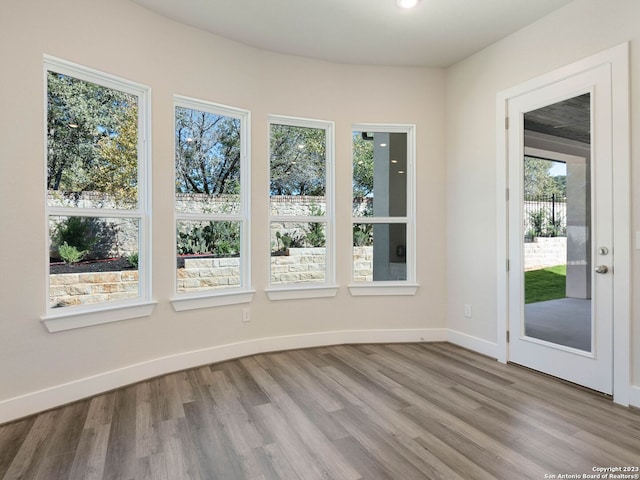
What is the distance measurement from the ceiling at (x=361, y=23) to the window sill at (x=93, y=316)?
239cm

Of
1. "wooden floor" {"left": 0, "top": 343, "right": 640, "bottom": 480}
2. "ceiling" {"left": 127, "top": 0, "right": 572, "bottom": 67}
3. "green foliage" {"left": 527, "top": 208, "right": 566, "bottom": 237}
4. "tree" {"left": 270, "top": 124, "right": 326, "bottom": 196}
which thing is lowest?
"wooden floor" {"left": 0, "top": 343, "right": 640, "bottom": 480}

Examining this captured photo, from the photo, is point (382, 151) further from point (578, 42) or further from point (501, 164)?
point (578, 42)

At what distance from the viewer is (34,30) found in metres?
2.33

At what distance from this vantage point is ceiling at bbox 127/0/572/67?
9.24ft

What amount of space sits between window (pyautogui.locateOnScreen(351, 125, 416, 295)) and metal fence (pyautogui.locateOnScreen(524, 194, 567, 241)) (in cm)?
113

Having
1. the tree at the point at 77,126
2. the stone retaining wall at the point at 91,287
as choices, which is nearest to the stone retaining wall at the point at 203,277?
the stone retaining wall at the point at 91,287

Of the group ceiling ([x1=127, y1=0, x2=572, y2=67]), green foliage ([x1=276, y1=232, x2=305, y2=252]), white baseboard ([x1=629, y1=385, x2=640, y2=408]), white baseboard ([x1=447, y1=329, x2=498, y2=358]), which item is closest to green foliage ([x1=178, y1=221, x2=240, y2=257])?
green foliage ([x1=276, y1=232, x2=305, y2=252])

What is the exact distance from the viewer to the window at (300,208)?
3688 mm

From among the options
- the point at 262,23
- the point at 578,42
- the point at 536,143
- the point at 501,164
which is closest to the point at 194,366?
the point at 262,23

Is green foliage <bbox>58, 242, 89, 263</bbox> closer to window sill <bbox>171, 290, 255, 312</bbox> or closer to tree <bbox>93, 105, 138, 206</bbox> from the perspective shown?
tree <bbox>93, 105, 138, 206</bbox>

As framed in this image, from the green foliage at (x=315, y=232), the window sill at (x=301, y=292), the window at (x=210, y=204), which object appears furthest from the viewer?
the green foliage at (x=315, y=232)

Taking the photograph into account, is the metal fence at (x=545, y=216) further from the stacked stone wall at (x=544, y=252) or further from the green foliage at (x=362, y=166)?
the green foliage at (x=362, y=166)

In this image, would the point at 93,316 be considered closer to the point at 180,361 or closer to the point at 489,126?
the point at 180,361

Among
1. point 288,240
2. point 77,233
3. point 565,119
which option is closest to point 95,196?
point 77,233
